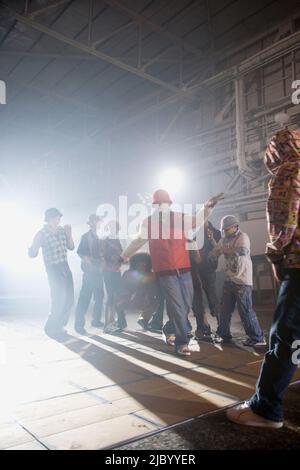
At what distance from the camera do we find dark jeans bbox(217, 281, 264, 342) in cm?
468

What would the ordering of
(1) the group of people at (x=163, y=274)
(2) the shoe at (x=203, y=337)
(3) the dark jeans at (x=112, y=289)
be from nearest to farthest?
1. (1) the group of people at (x=163, y=274)
2. (2) the shoe at (x=203, y=337)
3. (3) the dark jeans at (x=112, y=289)

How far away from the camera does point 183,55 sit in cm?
1094

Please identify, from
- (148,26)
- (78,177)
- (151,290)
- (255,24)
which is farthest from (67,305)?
(78,177)

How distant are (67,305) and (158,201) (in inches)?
95.2

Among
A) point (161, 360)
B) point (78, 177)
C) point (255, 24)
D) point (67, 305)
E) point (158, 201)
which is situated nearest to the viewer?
point (161, 360)

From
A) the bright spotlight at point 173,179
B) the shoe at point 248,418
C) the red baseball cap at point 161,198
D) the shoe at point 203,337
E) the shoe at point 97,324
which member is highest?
the bright spotlight at point 173,179

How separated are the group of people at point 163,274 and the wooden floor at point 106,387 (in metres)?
0.48

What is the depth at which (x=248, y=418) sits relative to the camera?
7.40 feet

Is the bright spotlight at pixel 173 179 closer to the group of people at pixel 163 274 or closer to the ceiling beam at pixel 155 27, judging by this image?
the ceiling beam at pixel 155 27

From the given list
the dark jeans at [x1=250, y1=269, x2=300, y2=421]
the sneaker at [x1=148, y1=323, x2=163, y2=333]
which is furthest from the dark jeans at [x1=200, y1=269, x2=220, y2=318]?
the dark jeans at [x1=250, y1=269, x2=300, y2=421]

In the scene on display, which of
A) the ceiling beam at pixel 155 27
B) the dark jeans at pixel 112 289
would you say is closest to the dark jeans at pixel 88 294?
the dark jeans at pixel 112 289

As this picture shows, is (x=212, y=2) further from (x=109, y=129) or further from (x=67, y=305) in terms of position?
(x=67, y=305)

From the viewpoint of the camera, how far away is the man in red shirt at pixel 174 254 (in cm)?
417

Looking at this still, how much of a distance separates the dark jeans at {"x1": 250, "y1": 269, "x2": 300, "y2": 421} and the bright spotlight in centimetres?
1038
